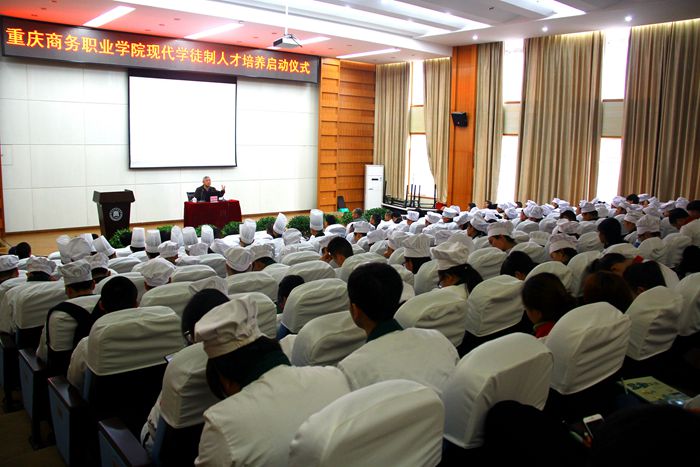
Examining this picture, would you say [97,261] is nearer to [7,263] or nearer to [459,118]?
[7,263]

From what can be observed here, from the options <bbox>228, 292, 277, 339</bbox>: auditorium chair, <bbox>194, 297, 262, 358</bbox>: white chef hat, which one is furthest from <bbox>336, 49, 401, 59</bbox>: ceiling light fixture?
<bbox>194, 297, 262, 358</bbox>: white chef hat

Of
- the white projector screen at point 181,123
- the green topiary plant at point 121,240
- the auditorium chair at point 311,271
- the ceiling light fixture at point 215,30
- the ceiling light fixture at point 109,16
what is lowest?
the green topiary plant at point 121,240

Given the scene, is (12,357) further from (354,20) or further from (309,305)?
(354,20)

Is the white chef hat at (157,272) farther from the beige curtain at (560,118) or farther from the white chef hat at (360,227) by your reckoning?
the beige curtain at (560,118)

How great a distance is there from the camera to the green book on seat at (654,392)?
85.7 inches

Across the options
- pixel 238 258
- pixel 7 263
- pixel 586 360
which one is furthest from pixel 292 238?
pixel 586 360

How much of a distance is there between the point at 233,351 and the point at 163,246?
413 cm

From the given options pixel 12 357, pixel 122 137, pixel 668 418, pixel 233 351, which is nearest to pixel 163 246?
pixel 12 357

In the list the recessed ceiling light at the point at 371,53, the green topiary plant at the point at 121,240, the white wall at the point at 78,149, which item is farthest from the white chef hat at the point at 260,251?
the recessed ceiling light at the point at 371,53

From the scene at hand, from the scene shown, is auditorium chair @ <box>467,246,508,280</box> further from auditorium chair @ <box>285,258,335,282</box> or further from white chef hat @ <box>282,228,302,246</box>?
white chef hat @ <box>282,228,302,246</box>

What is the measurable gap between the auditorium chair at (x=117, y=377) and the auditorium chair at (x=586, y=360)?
1.77 m

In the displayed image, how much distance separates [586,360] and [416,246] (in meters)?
2.77

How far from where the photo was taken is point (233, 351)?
1.87m

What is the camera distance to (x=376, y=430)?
1.37 m
